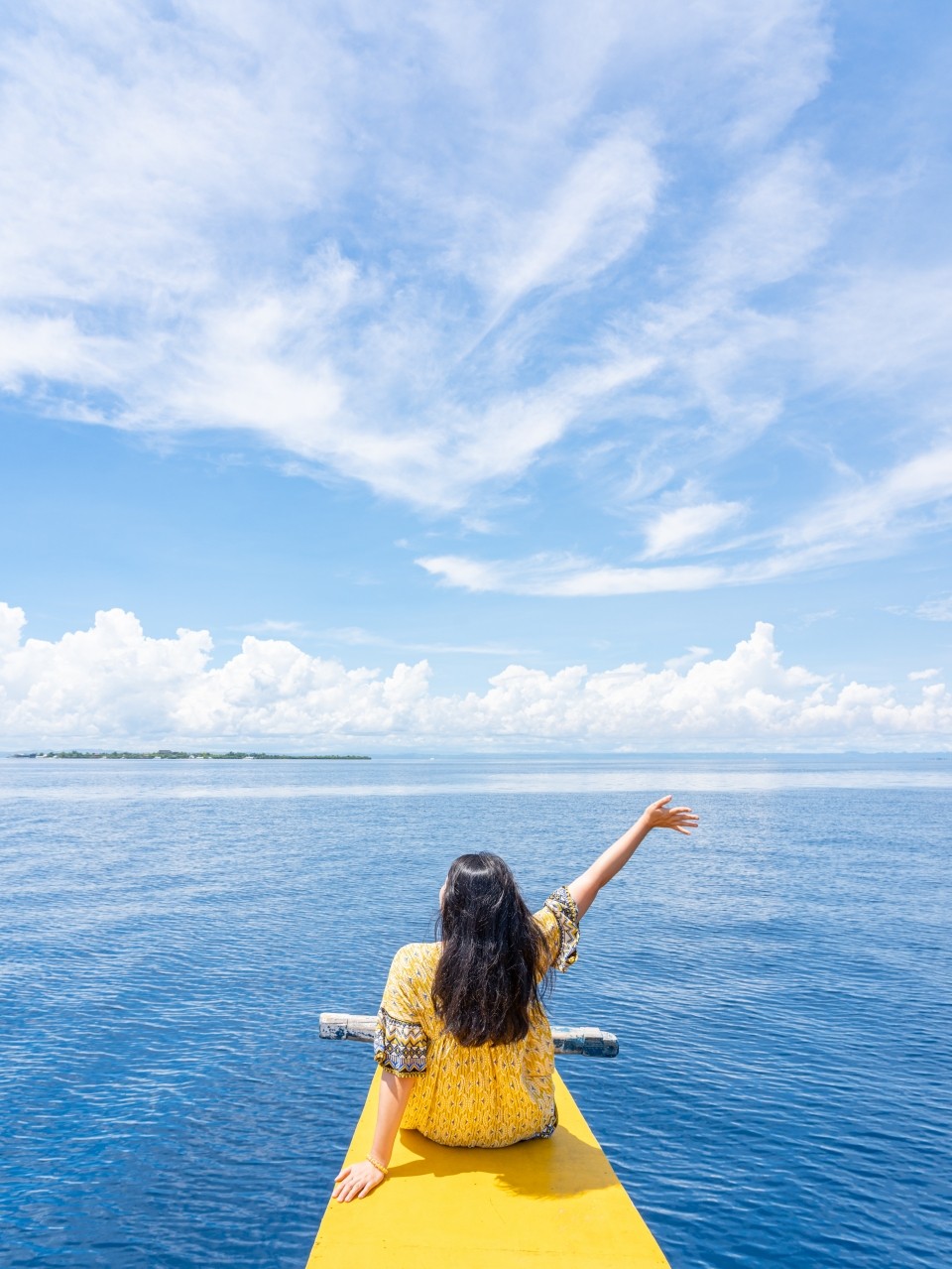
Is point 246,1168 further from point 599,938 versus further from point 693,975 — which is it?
point 599,938

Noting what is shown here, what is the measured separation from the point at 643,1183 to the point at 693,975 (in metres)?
13.6

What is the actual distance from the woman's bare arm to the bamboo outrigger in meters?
0.10

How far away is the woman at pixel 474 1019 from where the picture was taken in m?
6.68

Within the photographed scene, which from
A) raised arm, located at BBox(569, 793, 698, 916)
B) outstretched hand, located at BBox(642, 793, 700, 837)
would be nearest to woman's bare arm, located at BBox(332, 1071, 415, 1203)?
raised arm, located at BBox(569, 793, 698, 916)

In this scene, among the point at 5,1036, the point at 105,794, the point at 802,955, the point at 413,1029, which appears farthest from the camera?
the point at 105,794

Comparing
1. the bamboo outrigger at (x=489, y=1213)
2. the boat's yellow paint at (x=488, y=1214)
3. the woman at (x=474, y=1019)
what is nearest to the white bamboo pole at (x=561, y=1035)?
the bamboo outrigger at (x=489, y=1213)

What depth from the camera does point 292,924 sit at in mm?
33875

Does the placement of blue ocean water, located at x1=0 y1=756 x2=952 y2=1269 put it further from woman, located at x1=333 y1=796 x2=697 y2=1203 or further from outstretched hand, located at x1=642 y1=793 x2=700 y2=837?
outstretched hand, located at x1=642 y1=793 x2=700 y2=837

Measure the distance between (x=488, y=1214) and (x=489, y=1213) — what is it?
22 millimetres

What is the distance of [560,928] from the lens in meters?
7.25

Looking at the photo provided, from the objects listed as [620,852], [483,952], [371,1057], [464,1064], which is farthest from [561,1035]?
[371,1057]

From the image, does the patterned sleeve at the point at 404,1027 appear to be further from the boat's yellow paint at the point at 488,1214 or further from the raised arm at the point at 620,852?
the raised arm at the point at 620,852

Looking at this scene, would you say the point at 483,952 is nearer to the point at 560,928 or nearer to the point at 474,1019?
the point at 474,1019

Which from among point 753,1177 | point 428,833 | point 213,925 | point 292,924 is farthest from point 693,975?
point 428,833
